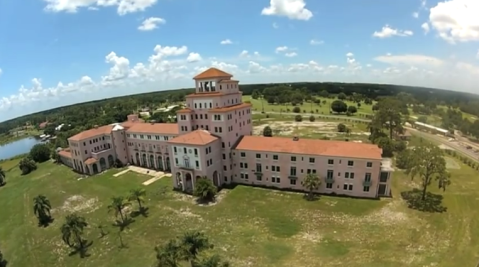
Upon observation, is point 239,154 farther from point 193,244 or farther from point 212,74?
point 193,244

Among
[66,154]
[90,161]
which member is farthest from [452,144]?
[66,154]

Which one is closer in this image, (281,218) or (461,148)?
(281,218)

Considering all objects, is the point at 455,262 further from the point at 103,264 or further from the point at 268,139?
the point at 103,264

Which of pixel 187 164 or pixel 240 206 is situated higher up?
pixel 187 164

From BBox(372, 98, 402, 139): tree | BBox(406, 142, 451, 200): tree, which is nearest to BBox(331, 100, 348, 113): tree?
BBox(372, 98, 402, 139): tree

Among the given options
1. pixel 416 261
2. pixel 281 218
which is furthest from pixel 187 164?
pixel 416 261

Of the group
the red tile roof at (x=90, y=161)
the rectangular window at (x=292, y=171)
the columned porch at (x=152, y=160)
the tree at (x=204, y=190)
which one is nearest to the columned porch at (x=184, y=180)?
the tree at (x=204, y=190)
